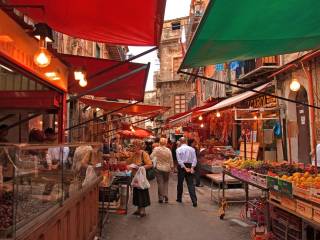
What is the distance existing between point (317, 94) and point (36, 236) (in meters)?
10.5

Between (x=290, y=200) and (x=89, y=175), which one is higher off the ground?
(x=89, y=175)

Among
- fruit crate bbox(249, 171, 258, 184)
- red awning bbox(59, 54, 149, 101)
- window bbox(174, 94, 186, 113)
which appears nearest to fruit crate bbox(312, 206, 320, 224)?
fruit crate bbox(249, 171, 258, 184)

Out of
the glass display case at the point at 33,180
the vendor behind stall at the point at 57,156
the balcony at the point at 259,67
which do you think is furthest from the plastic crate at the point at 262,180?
the balcony at the point at 259,67

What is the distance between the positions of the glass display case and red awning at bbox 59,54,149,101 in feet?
9.39

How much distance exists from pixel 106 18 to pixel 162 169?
6851 millimetres

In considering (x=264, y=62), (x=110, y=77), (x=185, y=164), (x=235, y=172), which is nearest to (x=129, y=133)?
(x=264, y=62)

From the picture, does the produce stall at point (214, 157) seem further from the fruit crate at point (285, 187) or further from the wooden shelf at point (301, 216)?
the fruit crate at point (285, 187)

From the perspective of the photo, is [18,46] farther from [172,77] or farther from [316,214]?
[172,77]

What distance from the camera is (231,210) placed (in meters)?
9.76

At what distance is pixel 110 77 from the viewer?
8.92 m

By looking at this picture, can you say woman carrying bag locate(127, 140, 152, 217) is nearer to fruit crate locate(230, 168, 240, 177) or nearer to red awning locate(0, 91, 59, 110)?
fruit crate locate(230, 168, 240, 177)

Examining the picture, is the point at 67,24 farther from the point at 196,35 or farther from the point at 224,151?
the point at 224,151

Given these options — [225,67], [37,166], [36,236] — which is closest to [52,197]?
[37,166]

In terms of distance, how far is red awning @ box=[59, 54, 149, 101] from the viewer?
802 cm
